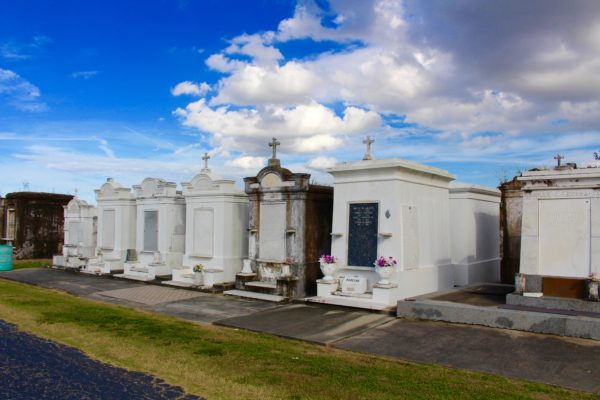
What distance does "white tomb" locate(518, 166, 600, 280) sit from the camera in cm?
921

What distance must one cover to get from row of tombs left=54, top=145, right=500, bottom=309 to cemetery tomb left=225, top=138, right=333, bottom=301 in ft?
0.09

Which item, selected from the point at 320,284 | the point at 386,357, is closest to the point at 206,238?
the point at 320,284

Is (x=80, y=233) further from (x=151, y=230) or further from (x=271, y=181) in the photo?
(x=271, y=181)

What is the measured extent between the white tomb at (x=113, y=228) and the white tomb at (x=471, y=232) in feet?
35.7

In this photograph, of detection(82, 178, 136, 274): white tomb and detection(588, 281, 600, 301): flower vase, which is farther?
detection(82, 178, 136, 274): white tomb

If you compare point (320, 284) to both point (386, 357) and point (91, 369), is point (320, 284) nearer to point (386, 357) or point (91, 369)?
point (386, 357)

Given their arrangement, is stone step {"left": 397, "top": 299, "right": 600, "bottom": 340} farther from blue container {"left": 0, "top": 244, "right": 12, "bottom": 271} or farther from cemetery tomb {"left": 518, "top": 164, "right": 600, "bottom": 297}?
blue container {"left": 0, "top": 244, "right": 12, "bottom": 271}

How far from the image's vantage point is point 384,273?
34.0 ft

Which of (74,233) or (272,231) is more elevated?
(272,231)

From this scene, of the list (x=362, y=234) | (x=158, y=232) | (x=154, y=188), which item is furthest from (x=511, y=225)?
(x=154, y=188)

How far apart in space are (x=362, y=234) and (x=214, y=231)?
16.7ft

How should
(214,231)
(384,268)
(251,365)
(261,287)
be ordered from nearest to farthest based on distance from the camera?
(251,365), (384,268), (261,287), (214,231)

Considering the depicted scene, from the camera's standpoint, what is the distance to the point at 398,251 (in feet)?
35.2

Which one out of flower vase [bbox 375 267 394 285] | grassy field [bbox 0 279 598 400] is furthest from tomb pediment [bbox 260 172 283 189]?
grassy field [bbox 0 279 598 400]
